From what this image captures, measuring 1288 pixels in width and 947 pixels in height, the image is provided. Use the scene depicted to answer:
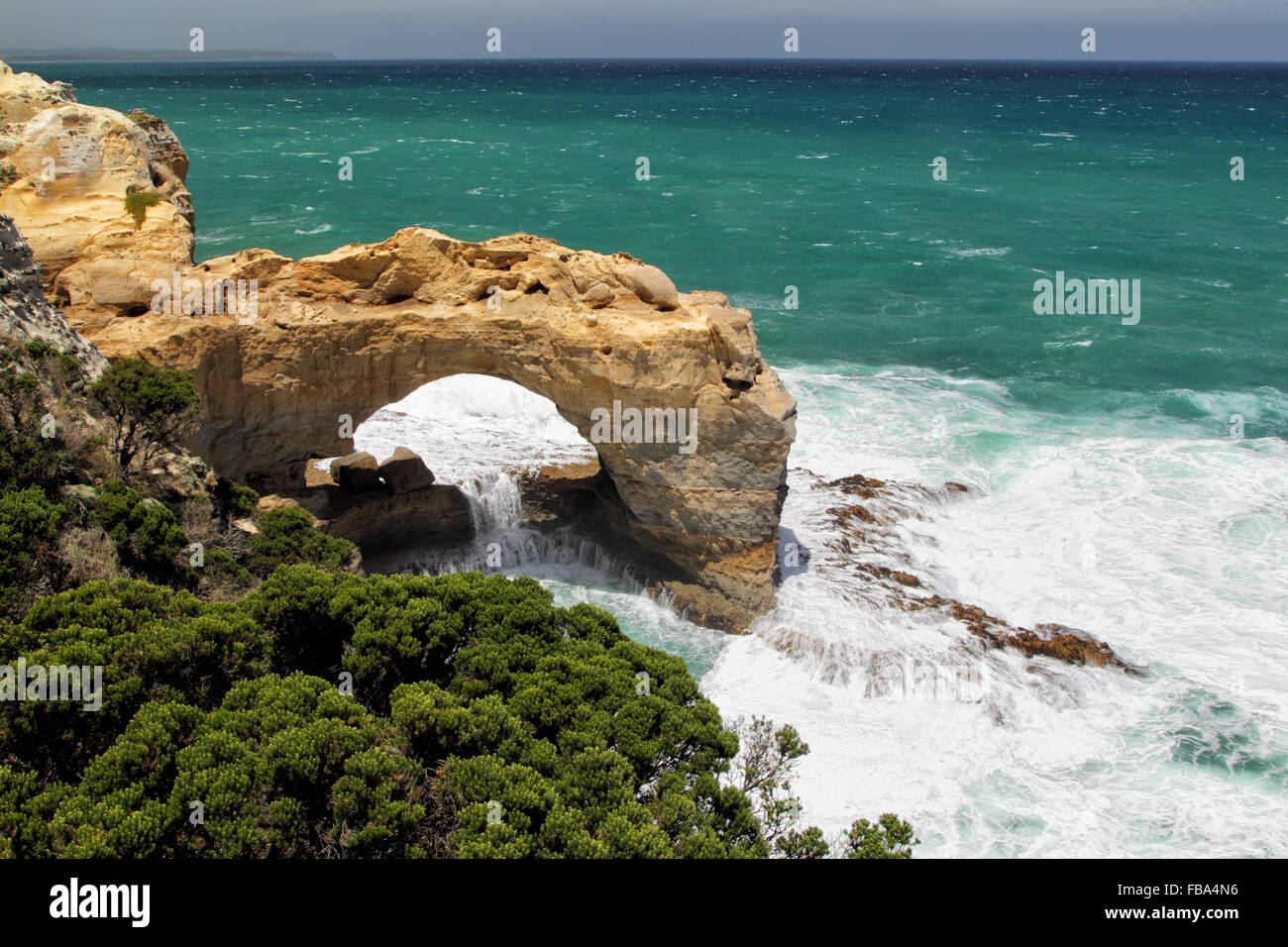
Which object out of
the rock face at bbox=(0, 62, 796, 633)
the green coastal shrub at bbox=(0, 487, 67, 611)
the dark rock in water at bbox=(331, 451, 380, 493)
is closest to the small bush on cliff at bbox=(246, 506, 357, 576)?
the rock face at bbox=(0, 62, 796, 633)

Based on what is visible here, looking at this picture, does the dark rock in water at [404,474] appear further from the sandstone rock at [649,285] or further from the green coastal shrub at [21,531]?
the green coastal shrub at [21,531]

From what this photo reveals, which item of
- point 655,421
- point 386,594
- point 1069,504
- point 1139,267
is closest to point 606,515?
A: point 655,421

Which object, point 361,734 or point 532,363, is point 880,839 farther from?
point 532,363

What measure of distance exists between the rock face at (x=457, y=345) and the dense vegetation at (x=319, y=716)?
17.2 ft

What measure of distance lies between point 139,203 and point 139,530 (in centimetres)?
1022

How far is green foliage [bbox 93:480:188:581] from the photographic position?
53.3ft

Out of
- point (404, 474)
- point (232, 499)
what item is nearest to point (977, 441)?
point (404, 474)

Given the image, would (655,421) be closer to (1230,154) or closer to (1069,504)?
(1069,504)

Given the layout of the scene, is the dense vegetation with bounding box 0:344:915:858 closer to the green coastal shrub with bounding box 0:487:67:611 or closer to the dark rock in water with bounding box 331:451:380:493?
the green coastal shrub with bounding box 0:487:67:611

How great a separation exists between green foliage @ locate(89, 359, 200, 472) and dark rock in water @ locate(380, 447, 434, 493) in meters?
6.96

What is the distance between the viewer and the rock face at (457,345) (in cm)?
2181

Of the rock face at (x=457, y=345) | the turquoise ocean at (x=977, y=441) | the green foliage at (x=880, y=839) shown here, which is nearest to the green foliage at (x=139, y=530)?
the rock face at (x=457, y=345)
